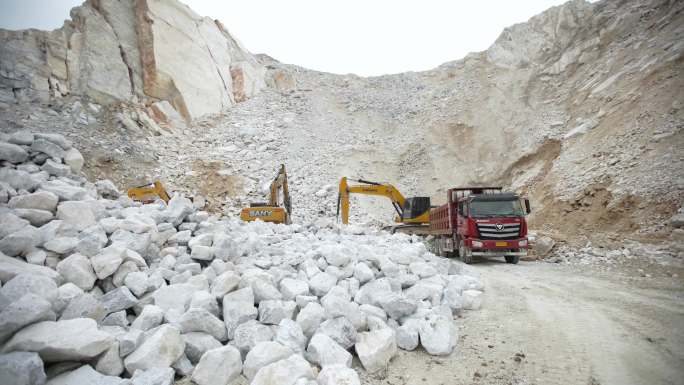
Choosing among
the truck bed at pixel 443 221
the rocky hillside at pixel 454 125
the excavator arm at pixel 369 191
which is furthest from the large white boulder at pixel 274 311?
the rocky hillside at pixel 454 125

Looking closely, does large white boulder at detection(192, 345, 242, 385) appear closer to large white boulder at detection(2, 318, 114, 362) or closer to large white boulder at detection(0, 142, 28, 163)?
large white boulder at detection(2, 318, 114, 362)

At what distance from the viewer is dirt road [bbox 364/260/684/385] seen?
3055mm

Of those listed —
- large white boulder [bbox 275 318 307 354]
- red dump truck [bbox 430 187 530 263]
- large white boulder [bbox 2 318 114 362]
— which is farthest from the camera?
red dump truck [bbox 430 187 530 263]

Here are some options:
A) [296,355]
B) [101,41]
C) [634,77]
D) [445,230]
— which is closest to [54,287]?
[296,355]

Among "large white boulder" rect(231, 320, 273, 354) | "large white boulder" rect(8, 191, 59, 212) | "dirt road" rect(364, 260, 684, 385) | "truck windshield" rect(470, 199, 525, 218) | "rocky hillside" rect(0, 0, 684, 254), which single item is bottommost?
"dirt road" rect(364, 260, 684, 385)

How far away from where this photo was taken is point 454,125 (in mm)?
26328

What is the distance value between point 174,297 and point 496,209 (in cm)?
970

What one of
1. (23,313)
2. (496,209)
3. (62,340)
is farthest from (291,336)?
(496,209)

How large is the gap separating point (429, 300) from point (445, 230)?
335 inches

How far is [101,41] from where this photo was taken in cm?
2386

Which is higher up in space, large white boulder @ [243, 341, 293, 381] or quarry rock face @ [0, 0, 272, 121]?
quarry rock face @ [0, 0, 272, 121]

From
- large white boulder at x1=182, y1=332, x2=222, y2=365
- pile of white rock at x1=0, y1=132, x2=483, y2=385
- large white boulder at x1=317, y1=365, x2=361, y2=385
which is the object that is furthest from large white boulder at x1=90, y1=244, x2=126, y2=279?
large white boulder at x1=317, y1=365, x2=361, y2=385

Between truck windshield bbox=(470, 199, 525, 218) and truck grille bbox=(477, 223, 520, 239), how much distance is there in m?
0.32

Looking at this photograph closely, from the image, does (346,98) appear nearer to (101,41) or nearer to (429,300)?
(101,41)
